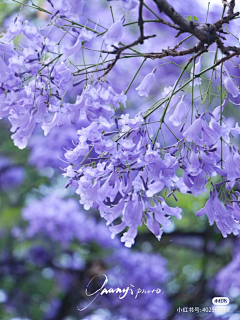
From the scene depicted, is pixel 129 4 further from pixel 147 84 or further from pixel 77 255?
pixel 77 255

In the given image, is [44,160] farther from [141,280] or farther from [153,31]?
[153,31]

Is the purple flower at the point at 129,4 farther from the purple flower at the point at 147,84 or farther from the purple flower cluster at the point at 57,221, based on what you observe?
the purple flower cluster at the point at 57,221

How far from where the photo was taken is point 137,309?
0.85 metres

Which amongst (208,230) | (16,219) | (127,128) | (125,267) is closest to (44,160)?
(16,219)

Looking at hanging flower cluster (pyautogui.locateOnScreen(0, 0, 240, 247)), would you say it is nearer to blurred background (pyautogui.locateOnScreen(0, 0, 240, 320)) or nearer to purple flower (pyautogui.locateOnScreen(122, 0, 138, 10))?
purple flower (pyautogui.locateOnScreen(122, 0, 138, 10))

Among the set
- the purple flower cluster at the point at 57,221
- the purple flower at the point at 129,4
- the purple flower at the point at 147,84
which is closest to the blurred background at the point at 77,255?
the purple flower cluster at the point at 57,221

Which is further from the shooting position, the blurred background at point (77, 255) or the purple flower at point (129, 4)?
the blurred background at point (77, 255)

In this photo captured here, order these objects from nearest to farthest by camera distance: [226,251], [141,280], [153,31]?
[141,280] → [226,251] → [153,31]

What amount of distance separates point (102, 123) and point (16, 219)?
0.68 meters

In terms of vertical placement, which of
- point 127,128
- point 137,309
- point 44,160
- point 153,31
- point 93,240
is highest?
point 127,128

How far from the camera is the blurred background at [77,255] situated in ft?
2.75

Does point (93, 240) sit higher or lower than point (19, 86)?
lower

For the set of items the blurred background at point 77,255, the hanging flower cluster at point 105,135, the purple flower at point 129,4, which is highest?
the purple flower at point 129,4

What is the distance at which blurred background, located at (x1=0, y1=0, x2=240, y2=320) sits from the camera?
33.0 inches
